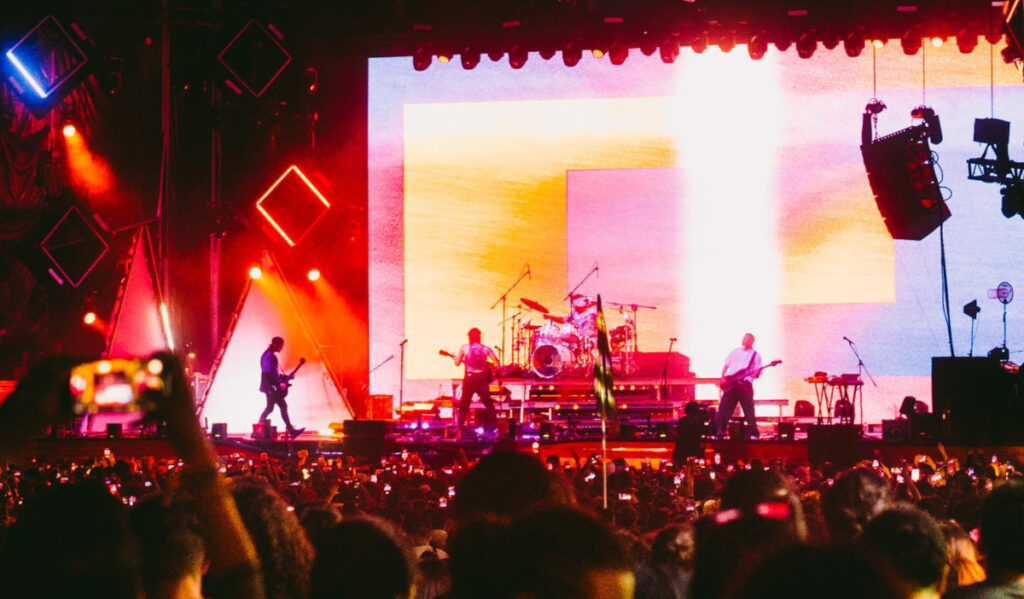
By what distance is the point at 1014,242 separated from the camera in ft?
62.6

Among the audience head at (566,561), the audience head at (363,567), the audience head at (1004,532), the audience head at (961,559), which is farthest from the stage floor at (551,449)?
the audience head at (566,561)

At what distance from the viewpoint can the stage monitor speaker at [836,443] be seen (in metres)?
13.7

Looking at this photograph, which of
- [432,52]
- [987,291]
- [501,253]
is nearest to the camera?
[432,52]

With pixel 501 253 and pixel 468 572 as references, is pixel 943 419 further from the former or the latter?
pixel 468 572

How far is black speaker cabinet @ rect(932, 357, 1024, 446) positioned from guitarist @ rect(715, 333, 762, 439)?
2.60 meters

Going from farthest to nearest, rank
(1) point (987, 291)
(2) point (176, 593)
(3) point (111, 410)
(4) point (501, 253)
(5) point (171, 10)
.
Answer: (4) point (501, 253), (1) point (987, 291), (5) point (171, 10), (2) point (176, 593), (3) point (111, 410)

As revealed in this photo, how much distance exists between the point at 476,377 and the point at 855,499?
42.4 feet

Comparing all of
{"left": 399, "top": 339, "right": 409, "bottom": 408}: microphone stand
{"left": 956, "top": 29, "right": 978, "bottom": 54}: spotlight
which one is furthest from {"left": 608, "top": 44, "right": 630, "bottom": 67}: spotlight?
{"left": 399, "top": 339, "right": 409, "bottom": 408}: microphone stand

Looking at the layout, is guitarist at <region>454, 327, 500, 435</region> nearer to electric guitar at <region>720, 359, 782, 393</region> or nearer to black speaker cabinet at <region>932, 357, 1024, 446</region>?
electric guitar at <region>720, 359, 782, 393</region>

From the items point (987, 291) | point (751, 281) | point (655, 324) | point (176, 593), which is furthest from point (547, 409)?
point (176, 593)

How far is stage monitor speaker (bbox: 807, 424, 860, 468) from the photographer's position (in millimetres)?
13688

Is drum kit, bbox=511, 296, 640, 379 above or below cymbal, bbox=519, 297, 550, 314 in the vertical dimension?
below

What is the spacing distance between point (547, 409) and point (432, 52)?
611 centimetres

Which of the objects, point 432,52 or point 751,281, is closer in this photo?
point 432,52
